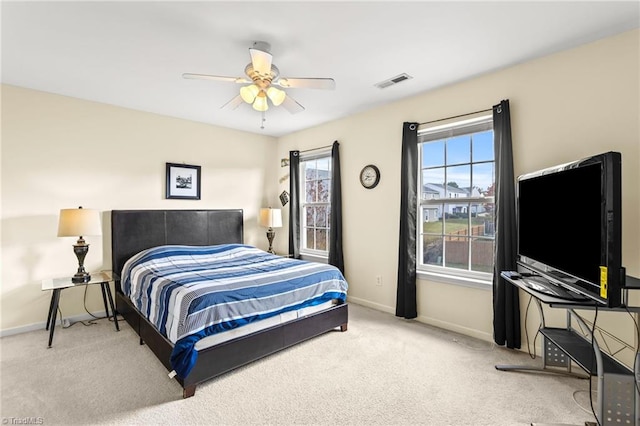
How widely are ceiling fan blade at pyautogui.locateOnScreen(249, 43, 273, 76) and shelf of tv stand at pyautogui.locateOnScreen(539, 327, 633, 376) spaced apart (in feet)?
9.02

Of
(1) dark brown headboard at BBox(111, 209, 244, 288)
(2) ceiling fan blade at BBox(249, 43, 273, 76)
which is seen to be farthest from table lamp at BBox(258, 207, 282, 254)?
(2) ceiling fan blade at BBox(249, 43, 273, 76)

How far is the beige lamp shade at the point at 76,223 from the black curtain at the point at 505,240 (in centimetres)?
396

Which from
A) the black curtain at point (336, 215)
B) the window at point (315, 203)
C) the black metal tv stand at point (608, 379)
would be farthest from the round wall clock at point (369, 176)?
the black metal tv stand at point (608, 379)

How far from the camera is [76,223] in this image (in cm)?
315

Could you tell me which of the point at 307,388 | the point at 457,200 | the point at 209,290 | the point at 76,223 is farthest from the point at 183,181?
the point at 457,200

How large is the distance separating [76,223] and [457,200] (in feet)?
12.8

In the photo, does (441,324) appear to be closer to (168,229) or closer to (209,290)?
(209,290)

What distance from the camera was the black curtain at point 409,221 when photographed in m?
3.48

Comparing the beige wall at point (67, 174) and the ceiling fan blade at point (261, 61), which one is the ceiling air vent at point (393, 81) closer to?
the ceiling fan blade at point (261, 61)

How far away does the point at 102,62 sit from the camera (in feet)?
8.78

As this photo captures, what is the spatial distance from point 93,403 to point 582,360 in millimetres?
3117

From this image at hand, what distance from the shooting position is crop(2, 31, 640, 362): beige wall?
2.34 meters

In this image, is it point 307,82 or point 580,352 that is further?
point 307,82

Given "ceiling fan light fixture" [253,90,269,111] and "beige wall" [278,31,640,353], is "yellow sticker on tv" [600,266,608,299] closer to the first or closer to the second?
"beige wall" [278,31,640,353]
